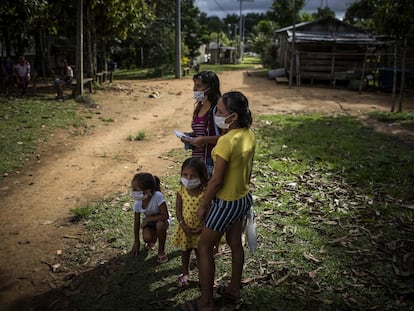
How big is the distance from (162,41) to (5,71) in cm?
1419

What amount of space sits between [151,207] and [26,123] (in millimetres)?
7553

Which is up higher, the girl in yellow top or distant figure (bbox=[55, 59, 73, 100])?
distant figure (bbox=[55, 59, 73, 100])

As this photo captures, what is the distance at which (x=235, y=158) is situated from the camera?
283 cm

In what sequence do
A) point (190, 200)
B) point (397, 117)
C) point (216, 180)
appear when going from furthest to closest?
point (397, 117)
point (190, 200)
point (216, 180)

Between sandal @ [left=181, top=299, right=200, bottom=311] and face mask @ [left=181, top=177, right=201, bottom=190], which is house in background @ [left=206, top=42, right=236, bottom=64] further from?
sandal @ [left=181, top=299, right=200, bottom=311]

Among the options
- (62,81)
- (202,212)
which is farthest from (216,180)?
(62,81)

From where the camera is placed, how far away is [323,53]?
22781 mm

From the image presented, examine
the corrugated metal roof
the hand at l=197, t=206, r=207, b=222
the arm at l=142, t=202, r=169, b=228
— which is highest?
the corrugated metal roof

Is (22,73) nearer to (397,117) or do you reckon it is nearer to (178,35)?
(178,35)

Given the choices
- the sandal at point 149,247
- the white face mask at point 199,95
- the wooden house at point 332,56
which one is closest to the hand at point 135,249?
the sandal at point 149,247

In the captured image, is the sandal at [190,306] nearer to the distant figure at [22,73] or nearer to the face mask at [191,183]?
the face mask at [191,183]

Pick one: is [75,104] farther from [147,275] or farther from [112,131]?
[147,275]

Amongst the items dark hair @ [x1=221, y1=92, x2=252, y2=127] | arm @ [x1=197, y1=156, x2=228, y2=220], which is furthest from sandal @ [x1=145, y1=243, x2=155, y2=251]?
dark hair @ [x1=221, y1=92, x2=252, y2=127]

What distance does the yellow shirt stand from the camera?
2793mm
